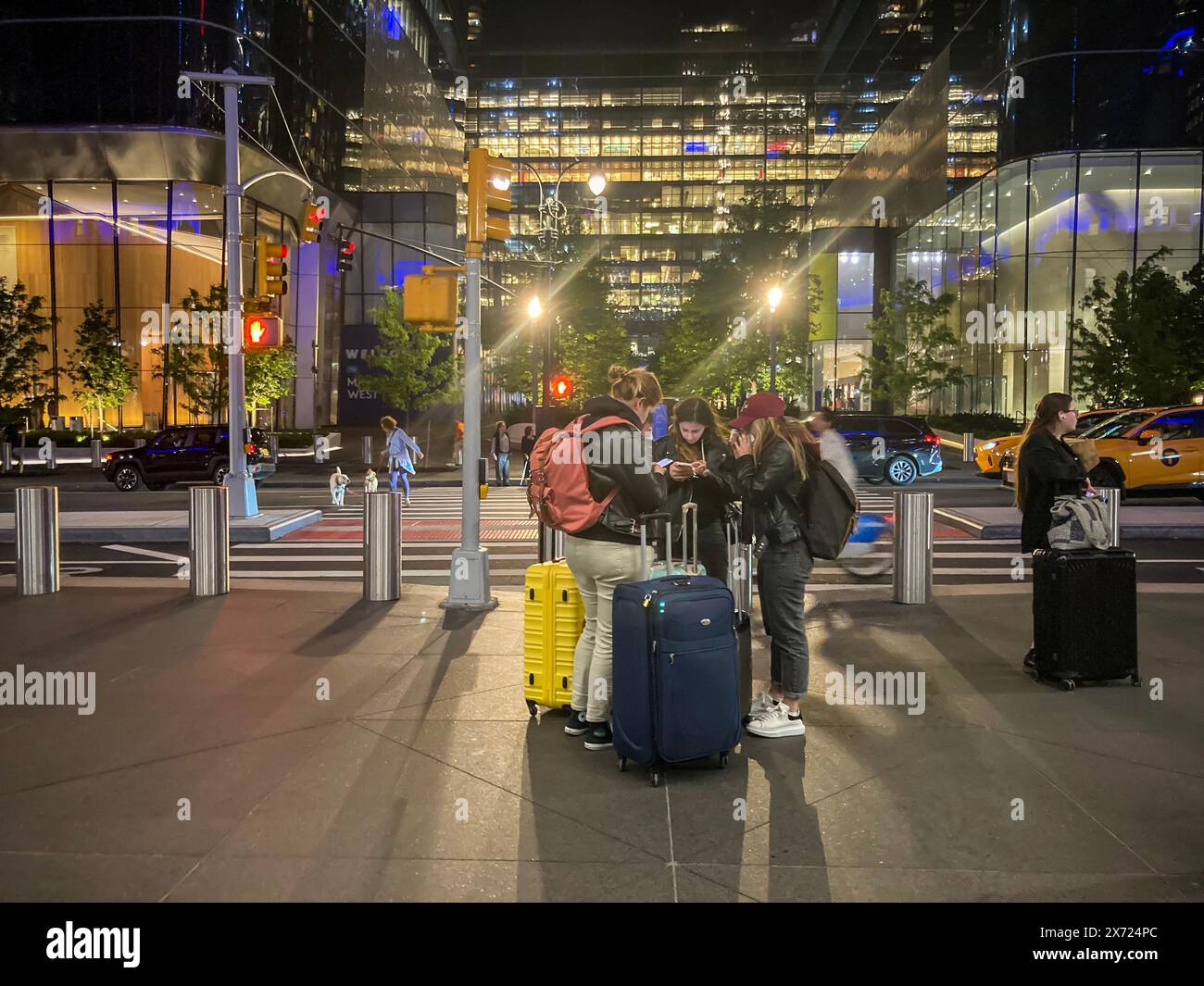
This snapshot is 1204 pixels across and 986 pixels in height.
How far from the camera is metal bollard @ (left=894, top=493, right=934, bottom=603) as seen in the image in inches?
400

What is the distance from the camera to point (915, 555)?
1018cm

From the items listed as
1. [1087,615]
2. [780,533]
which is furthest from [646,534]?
[1087,615]

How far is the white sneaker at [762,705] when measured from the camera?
6.11 meters

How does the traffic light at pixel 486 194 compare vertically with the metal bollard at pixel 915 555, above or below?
above

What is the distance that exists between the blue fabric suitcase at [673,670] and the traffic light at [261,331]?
1224 cm

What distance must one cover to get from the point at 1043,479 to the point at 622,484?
3.39 meters

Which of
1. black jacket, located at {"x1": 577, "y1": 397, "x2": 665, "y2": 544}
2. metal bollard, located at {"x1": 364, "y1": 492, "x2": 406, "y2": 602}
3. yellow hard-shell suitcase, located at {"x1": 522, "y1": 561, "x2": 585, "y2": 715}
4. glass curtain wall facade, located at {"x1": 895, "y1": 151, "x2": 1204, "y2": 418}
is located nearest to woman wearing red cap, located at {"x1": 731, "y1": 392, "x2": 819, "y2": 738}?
black jacket, located at {"x1": 577, "y1": 397, "x2": 665, "y2": 544}

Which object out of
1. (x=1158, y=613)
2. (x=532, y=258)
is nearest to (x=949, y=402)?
(x=532, y=258)

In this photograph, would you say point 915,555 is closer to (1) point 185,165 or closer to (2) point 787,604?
(2) point 787,604

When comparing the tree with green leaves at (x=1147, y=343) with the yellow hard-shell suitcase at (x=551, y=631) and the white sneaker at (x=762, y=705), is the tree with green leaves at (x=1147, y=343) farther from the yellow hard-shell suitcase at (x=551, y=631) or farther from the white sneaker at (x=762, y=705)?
the yellow hard-shell suitcase at (x=551, y=631)

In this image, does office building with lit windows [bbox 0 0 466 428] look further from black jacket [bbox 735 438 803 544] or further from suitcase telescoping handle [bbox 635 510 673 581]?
suitcase telescoping handle [bbox 635 510 673 581]

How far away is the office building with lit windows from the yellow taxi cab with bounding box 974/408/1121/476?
24733 millimetres

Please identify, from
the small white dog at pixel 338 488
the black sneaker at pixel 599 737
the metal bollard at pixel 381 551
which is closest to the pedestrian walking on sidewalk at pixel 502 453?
the small white dog at pixel 338 488

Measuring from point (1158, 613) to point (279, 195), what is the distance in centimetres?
4841
